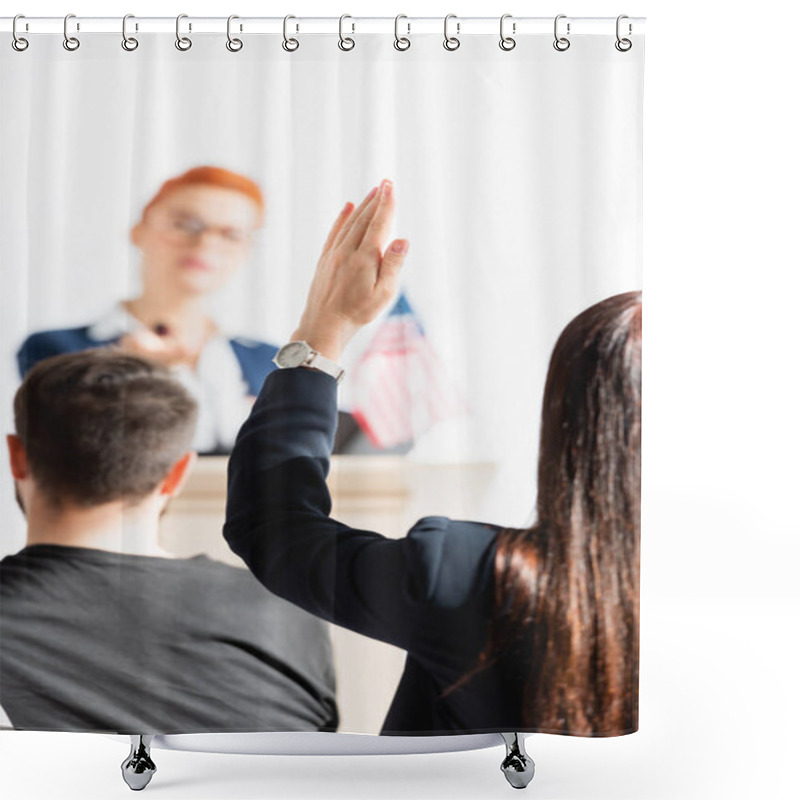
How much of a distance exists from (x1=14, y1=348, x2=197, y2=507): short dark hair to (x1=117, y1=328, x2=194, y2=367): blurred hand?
0.04ft

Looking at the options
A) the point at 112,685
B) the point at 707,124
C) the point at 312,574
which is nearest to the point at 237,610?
the point at 312,574

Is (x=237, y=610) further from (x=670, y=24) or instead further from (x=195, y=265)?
(x=670, y=24)

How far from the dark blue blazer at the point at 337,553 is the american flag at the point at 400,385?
6 centimetres

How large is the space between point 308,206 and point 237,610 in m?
0.72

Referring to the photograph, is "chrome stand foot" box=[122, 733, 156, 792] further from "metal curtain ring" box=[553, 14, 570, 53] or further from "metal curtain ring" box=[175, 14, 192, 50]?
"metal curtain ring" box=[553, 14, 570, 53]

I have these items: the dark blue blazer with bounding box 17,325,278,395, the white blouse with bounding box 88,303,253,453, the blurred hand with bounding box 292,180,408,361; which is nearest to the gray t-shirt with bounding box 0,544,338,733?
the white blouse with bounding box 88,303,253,453

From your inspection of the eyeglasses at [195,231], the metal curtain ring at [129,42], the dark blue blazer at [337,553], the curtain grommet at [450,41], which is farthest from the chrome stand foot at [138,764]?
the curtain grommet at [450,41]

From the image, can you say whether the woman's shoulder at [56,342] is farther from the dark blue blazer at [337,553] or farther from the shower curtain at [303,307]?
the dark blue blazer at [337,553]

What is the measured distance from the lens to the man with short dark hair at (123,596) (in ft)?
5.84

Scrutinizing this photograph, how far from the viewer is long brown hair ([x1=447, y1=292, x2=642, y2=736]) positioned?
1760 mm

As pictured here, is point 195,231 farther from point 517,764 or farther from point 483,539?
point 517,764

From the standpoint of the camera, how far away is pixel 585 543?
1.76m

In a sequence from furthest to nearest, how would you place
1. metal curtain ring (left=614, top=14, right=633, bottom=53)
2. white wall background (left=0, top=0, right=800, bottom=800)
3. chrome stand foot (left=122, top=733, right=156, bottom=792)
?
white wall background (left=0, top=0, right=800, bottom=800) < chrome stand foot (left=122, top=733, right=156, bottom=792) < metal curtain ring (left=614, top=14, right=633, bottom=53)

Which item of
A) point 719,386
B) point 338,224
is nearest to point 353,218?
point 338,224
